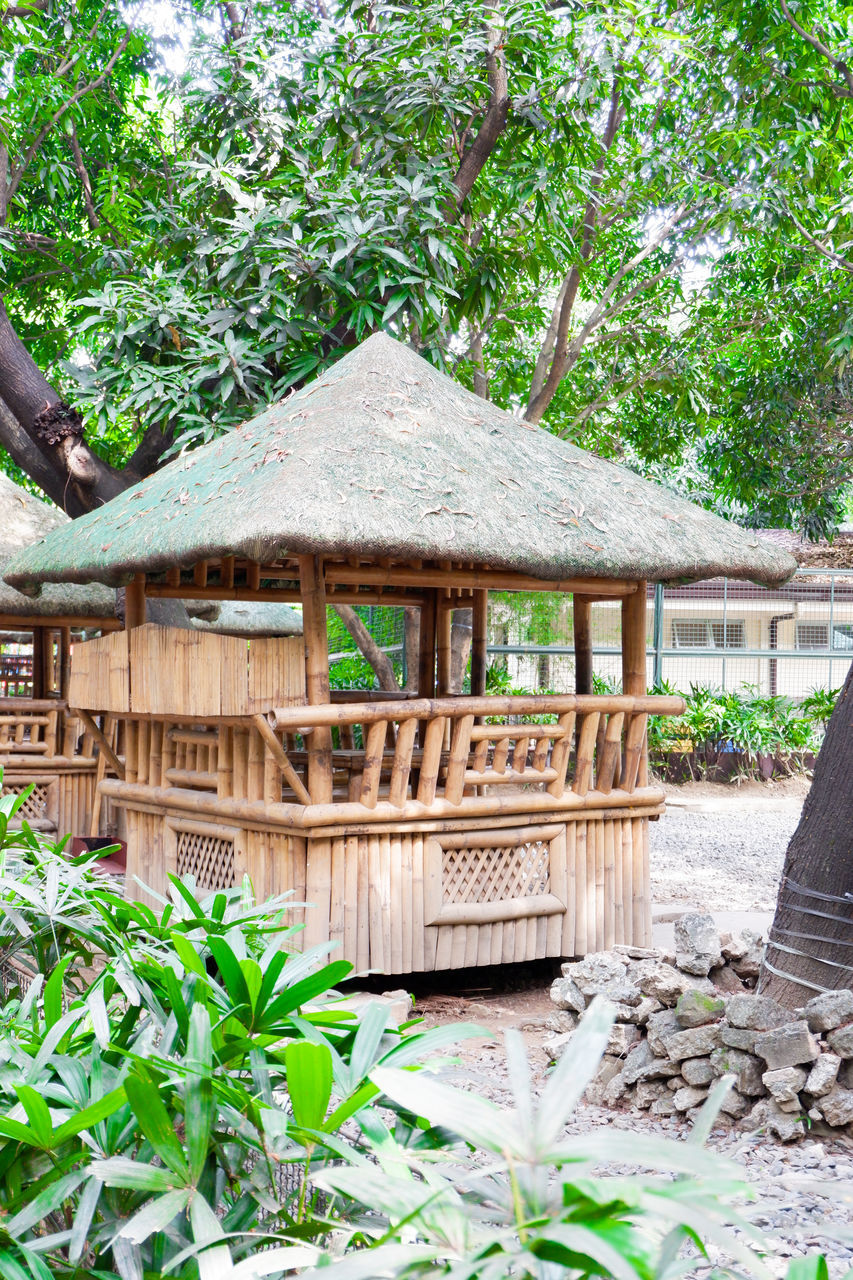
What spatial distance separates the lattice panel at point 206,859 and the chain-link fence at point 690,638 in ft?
29.3

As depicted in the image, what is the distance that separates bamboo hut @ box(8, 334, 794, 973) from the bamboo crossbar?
0.04 feet

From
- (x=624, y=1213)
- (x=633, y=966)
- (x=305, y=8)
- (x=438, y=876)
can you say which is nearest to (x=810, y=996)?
(x=633, y=966)

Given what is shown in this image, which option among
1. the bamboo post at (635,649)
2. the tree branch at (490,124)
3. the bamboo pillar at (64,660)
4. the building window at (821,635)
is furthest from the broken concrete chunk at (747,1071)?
the building window at (821,635)

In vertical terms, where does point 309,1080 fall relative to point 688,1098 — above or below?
above

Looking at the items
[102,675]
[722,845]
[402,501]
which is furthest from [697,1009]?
[722,845]

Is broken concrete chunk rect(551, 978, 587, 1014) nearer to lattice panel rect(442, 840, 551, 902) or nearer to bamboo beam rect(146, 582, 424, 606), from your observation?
lattice panel rect(442, 840, 551, 902)

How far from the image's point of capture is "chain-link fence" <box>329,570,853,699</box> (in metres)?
17.1

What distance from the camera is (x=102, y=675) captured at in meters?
6.99

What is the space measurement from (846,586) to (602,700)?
534 inches

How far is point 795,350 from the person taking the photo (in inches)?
483

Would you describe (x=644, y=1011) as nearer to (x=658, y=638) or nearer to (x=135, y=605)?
(x=135, y=605)

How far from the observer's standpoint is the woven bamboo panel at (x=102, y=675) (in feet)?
22.0

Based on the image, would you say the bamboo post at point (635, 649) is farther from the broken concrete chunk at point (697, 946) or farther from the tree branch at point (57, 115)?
the tree branch at point (57, 115)

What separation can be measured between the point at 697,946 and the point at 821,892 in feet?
3.35
